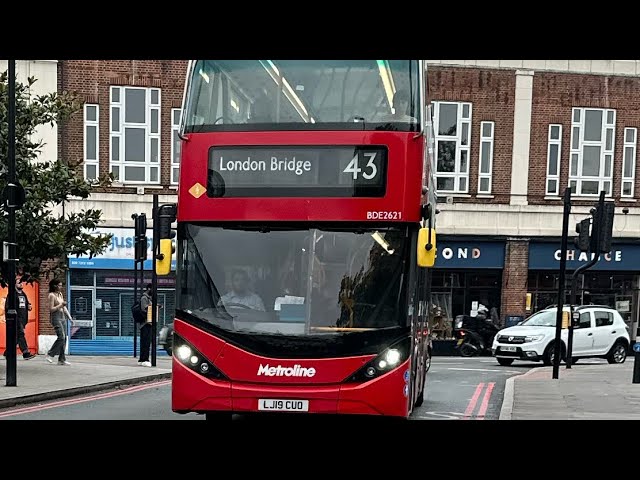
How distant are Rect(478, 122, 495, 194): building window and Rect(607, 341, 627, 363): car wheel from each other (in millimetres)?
8105

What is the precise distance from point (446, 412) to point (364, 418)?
4122 millimetres

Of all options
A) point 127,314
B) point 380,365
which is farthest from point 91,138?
point 380,365

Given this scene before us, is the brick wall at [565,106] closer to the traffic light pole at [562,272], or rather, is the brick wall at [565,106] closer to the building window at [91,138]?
the traffic light pole at [562,272]

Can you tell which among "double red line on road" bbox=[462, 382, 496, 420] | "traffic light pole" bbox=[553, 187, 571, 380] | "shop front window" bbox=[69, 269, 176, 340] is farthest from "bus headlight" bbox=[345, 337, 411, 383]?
"shop front window" bbox=[69, 269, 176, 340]

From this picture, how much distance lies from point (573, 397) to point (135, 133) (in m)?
18.4

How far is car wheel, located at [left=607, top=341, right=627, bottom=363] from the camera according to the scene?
970 inches

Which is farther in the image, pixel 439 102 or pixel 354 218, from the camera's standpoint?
pixel 439 102

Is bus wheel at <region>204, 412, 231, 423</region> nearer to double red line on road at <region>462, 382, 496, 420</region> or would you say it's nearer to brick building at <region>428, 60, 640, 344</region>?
double red line on road at <region>462, 382, 496, 420</region>

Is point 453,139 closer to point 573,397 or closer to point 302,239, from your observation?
point 573,397

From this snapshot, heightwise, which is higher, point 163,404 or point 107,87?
point 107,87

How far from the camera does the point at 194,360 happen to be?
898 centimetres
